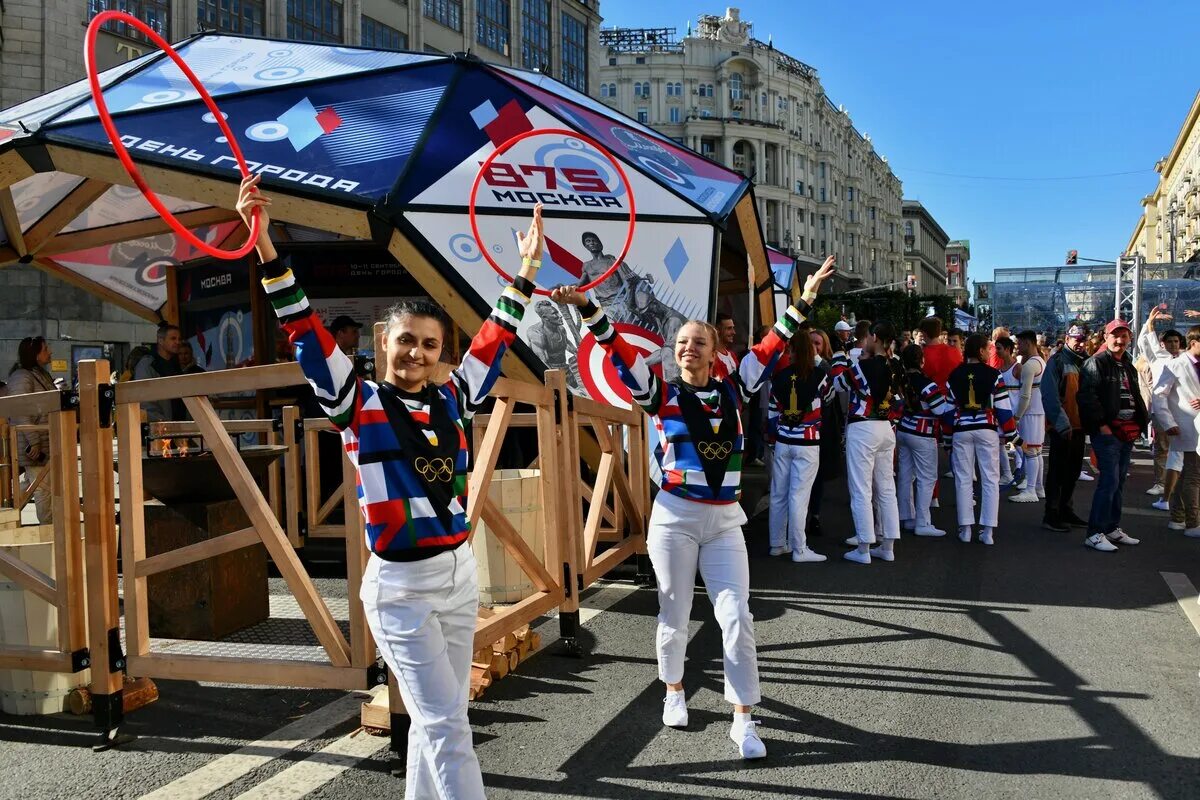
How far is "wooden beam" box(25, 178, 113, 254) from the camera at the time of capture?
12.3m

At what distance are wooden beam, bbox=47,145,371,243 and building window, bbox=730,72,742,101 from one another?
292 ft

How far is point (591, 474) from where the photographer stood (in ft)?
33.3

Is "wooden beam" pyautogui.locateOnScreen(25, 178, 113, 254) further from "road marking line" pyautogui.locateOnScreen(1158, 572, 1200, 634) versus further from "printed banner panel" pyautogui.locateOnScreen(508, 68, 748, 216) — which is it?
"road marking line" pyautogui.locateOnScreen(1158, 572, 1200, 634)

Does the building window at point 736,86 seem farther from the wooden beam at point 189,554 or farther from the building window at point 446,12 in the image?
the wooden beam at point 189,554

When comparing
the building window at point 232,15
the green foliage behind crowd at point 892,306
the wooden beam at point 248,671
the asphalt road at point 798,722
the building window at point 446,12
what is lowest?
the asphalt road at point 798,722

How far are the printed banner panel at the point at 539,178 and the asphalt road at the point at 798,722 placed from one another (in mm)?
4208

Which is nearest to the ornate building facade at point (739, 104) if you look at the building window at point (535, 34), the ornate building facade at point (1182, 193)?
the ornate building facade at point (1182, 193)

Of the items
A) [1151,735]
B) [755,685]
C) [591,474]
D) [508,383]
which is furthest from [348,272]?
[1151,735]

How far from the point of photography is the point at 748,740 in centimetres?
396

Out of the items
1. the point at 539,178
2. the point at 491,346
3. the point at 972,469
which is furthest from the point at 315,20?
the point at 491,346

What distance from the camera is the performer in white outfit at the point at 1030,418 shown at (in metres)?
12.0

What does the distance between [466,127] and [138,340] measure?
2090cm

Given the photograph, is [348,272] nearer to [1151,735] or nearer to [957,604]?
[957,604]

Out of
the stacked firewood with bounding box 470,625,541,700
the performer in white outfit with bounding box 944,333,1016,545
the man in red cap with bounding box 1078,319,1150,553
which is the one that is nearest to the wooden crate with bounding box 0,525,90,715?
the stacked firewood with bounding box 470,625,541,700
